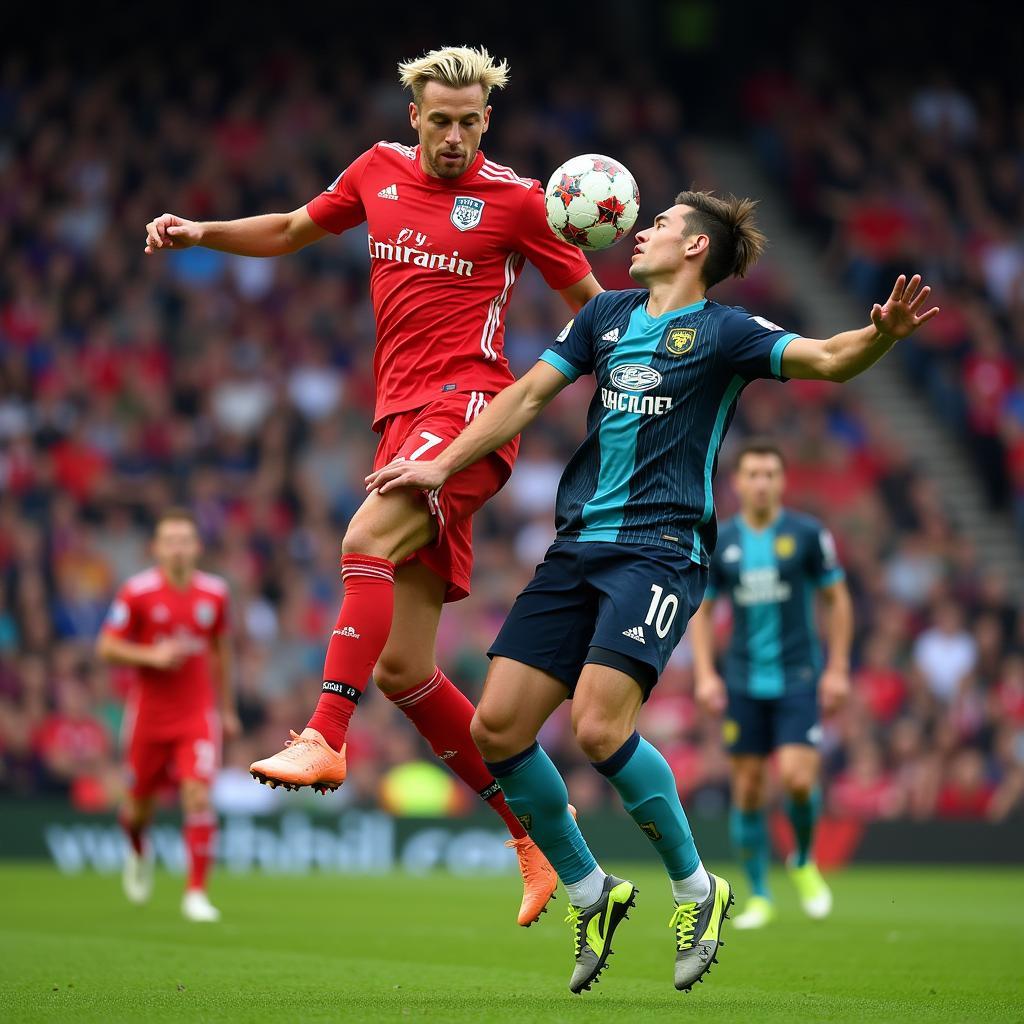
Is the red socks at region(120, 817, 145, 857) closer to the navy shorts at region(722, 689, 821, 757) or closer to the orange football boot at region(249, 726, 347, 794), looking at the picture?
the navy shorts at region(722, 689, 821, 757)

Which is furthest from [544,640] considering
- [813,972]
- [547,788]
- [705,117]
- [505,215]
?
[705,117]

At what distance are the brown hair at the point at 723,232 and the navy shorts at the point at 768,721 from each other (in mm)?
4948

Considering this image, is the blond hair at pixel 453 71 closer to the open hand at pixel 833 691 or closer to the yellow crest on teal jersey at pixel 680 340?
the yellow crest on teal jersey at pixel 680 340

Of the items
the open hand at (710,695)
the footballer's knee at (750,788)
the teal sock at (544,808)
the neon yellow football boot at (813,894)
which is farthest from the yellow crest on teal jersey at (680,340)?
the neon yellow football boot at (813,894)

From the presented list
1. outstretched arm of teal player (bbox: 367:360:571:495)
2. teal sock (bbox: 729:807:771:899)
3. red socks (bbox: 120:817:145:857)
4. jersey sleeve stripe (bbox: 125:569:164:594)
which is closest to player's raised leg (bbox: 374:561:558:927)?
outstretched arm of teal player (bbox: 367:360:571:495)

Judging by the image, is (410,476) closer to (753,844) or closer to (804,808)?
(753,844)

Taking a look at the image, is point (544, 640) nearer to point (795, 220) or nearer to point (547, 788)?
point (547, 788)

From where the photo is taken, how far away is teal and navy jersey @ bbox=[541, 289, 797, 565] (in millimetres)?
6504

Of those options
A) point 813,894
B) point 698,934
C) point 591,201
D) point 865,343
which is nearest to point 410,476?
point 591,201

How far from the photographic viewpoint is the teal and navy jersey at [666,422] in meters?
6.50

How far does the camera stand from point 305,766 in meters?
6.22

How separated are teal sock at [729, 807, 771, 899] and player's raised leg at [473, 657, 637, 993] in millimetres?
4478

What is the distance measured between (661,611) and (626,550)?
0.86ft

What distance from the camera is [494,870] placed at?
53.6ft
